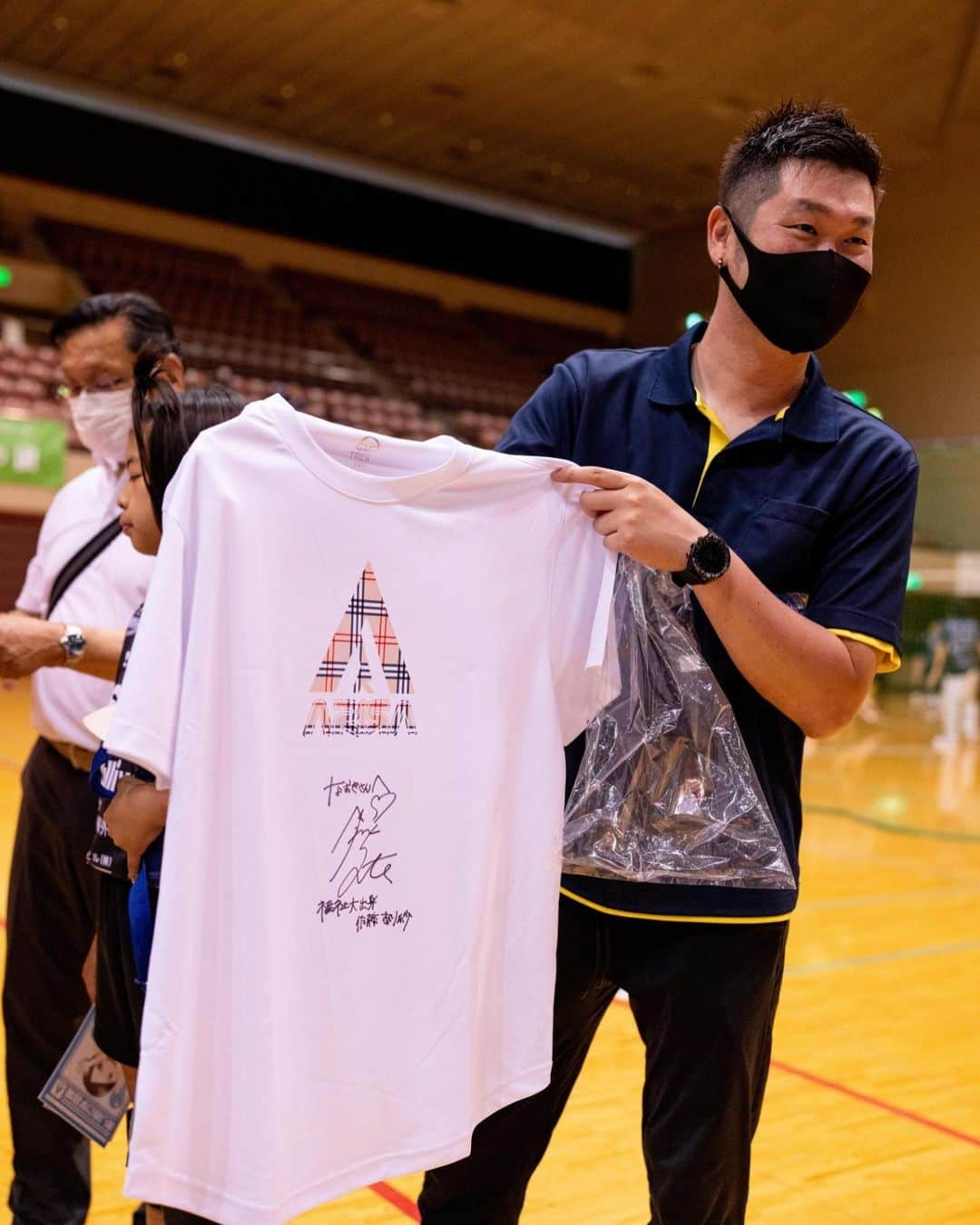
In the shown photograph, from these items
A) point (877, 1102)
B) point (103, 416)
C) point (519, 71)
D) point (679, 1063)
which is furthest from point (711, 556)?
point (519, 71)

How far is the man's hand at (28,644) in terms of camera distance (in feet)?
6.77

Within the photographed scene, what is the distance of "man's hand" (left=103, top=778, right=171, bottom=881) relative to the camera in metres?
1.53

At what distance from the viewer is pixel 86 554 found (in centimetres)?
236

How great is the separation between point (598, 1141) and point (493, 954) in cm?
165

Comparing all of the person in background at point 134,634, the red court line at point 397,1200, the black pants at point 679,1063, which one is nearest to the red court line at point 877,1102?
the red court line at point 397,1200

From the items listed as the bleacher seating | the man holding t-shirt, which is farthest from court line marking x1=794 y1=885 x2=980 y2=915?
the bleacher seating

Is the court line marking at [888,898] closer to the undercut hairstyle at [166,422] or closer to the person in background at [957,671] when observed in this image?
the undercut hairstyle at [166,422]

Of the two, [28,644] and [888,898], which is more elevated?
[28,644]

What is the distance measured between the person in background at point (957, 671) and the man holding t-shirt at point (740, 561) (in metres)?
10.8

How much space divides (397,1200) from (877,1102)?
4.49 ft

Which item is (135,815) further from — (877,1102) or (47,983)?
(877,1102)

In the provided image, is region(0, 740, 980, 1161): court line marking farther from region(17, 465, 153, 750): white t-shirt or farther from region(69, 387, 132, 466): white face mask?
region(69, 387, 132, 466): white face mask

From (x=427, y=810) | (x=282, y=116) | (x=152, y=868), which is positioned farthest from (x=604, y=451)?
(x=282, y=116)

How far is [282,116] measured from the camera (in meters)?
16.3
